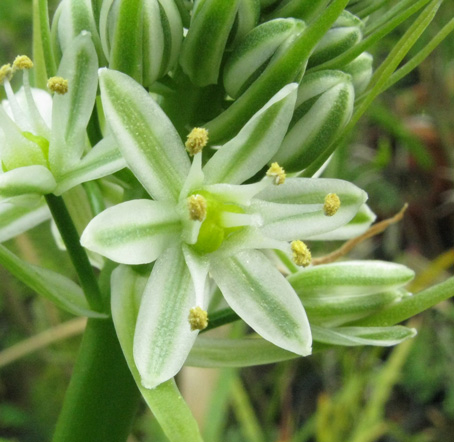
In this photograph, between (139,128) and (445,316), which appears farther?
(445,316)

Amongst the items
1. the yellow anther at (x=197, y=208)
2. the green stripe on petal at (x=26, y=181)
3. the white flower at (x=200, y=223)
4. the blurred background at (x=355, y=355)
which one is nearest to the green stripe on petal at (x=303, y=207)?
the white flower at (x=200, y=223)

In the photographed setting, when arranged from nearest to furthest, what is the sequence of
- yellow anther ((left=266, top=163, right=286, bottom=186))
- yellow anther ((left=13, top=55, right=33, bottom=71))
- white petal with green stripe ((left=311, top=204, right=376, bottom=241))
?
1. yellow anther ((left=266, top=163, right=286, bottom=186))
2. yellow anther ((left=13, top=55, right=33, bottom=71))
3. white petal with green stripe ((left=311, top=204, right=376, bottom=241))

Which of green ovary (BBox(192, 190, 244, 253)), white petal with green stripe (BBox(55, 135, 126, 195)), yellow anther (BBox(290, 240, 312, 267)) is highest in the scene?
white petal with green stripe (BBox(55, 135, 126, 195))

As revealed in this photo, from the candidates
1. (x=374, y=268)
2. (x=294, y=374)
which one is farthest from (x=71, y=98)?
(x=294, y=374)

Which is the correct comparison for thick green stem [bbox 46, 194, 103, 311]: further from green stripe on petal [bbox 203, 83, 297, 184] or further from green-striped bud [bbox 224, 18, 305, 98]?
green-striped bud [bbox 224, 18, 305, 98]

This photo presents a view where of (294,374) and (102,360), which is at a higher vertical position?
(102,360)

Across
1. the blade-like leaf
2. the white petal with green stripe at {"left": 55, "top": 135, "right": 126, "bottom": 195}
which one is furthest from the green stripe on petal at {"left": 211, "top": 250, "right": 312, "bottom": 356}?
the white petal with green stripe at {"left": 55, "top": 135, "right": 126, "bottom": 195}

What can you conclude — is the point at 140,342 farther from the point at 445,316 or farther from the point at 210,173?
the point at 445,316
